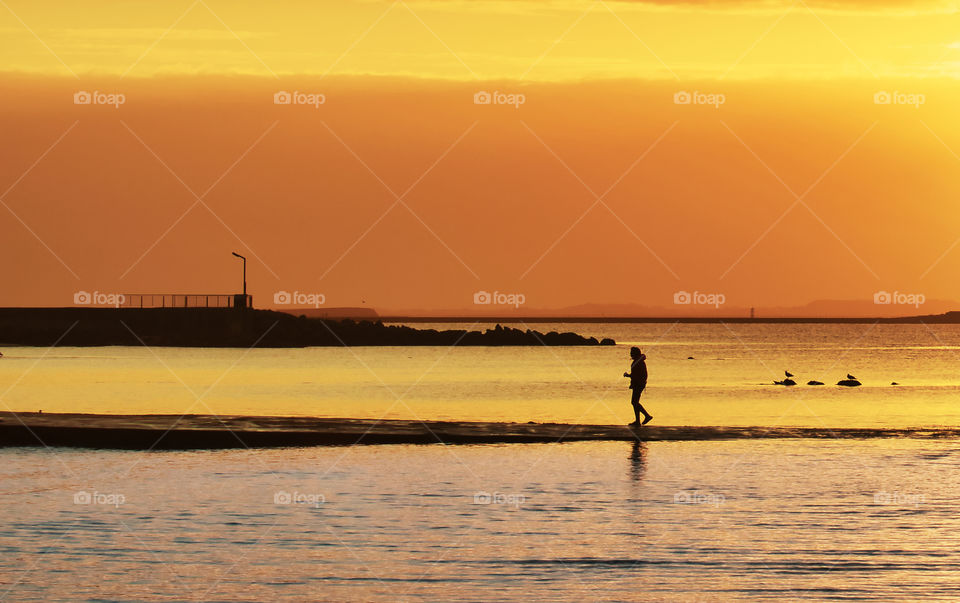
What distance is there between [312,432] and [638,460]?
8660mm

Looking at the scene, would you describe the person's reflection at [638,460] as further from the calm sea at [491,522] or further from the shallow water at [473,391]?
the shallow water at [473,391]

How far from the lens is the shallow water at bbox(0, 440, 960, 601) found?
1392cm

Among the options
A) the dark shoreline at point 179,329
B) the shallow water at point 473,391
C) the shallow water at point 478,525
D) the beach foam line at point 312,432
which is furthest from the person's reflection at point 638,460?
the dark shoreline at point 179,329

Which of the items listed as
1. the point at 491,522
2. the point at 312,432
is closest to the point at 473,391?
the point at 312,432

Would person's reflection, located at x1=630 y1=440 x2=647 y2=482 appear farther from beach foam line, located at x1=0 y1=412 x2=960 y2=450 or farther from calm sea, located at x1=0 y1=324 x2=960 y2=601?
beach foam line, located at x1=0 y1=412 x2=960 y2=450

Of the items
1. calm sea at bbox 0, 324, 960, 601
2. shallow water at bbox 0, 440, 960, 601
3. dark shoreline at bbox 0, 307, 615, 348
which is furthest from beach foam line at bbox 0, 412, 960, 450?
dark shoreline at bbox 0, 307, 615, 348

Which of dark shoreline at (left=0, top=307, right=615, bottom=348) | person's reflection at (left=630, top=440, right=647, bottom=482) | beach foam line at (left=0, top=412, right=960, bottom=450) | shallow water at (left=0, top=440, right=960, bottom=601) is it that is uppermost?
dark shoreline at (left=0, top=307, right=615, bottom=348)

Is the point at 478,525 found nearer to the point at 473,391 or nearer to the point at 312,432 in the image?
the point at 312,432

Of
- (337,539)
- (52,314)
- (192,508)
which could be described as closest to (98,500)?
(192,508)

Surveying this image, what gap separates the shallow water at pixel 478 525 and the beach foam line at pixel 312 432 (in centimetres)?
167

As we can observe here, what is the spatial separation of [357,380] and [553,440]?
33.5 meters

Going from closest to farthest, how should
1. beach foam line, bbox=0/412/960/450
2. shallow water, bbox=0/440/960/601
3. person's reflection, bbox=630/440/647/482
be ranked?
shallow water, bbox=0/440/960/601, person's reflection, bbox=630/440/647/482, beach foam line, bbox=0/412/960/450

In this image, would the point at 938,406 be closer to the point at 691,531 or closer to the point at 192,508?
the point at 691,531

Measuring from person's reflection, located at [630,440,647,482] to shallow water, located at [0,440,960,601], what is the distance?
0.05 m
